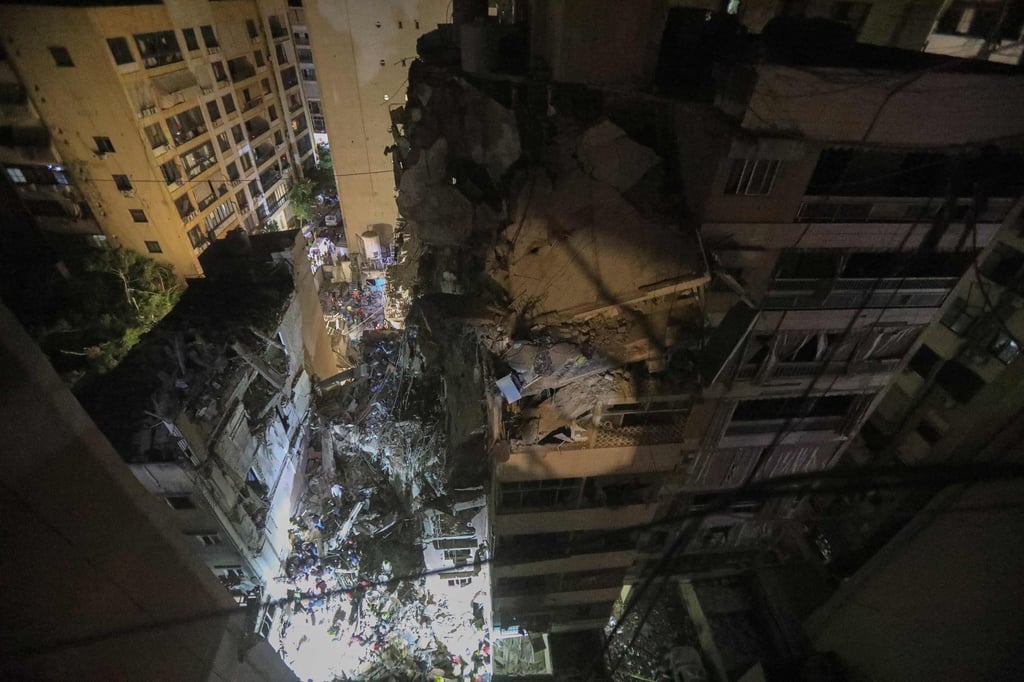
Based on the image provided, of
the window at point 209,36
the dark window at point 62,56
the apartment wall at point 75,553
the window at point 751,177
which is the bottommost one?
the apartment wall at point 75,553

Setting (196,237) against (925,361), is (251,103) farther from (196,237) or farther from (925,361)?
(925,361)

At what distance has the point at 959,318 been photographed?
483 inches

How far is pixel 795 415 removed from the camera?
9.29 meters

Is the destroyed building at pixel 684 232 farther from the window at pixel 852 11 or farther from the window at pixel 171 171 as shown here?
the window at pixel 171 171

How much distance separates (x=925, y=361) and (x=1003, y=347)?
2360 millimetres

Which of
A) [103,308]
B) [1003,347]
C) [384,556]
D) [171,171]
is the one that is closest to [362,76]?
[171,171]

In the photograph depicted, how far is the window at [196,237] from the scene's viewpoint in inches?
936

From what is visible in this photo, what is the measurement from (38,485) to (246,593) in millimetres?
13761

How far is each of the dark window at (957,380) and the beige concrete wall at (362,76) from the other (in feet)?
77.0

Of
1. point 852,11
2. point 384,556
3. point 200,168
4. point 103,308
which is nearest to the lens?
point 852,11

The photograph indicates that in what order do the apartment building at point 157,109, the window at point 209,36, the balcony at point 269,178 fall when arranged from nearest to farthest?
1. the apartment building at point 157,109
2. the window at point 209,36
3. the balcony at point 269,178

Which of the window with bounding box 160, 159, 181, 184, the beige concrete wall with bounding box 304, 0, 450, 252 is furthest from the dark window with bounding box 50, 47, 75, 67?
the beige concrete wall with bounding box 304, 0, 450, 252

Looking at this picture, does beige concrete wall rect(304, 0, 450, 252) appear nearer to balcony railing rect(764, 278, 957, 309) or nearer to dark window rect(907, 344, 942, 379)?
balcony railing rect(764, 278, 957, 309)

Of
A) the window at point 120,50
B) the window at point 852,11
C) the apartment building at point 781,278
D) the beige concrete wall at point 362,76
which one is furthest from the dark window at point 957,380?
the window at point 120,50
